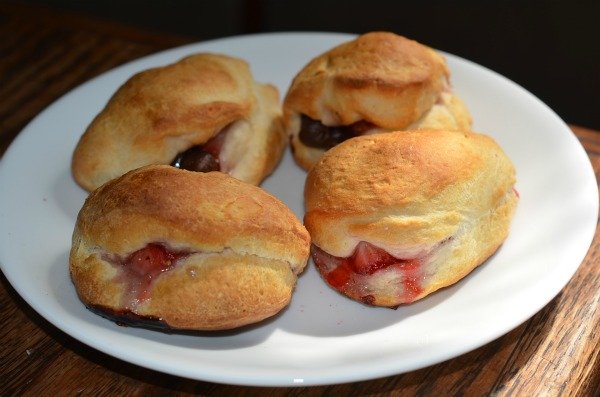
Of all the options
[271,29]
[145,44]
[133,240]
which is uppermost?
[133,240]

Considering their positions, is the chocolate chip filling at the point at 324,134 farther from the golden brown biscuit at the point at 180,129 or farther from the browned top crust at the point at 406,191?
the browned top crust at the point at 406,191

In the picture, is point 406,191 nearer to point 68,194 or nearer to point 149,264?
point 149,264

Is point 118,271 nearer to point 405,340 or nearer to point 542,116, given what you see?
point 405,340

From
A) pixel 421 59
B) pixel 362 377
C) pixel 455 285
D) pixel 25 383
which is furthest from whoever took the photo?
pixel 421 59

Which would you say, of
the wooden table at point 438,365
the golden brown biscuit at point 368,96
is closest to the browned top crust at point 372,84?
the golden brown biscuit at point 368,96

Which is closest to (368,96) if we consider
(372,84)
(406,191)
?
(372,84)

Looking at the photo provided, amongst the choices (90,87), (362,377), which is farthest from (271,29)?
(362,377)

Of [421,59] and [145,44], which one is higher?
[421,59]
